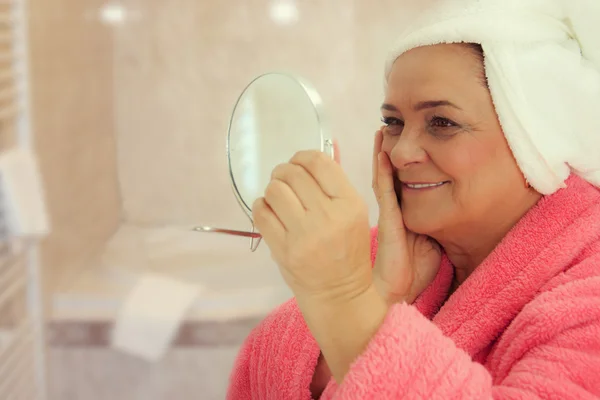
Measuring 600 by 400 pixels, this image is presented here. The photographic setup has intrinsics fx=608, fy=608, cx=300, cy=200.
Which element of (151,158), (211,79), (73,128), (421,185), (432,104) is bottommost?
(151,158)

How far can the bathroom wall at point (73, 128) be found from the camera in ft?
4.58

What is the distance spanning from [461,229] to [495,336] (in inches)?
6.2

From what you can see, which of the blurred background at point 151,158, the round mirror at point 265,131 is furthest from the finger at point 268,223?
the blurred background at point 151,158

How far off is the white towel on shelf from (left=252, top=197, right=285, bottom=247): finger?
360mm

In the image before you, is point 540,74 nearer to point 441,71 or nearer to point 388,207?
point 441,71

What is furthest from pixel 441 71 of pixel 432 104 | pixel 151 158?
pixel 151 158

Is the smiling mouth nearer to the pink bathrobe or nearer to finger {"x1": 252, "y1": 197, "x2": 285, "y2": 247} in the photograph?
the pink bathrobe

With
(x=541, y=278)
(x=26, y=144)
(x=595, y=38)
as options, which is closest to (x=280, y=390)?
(x=541, y=278)

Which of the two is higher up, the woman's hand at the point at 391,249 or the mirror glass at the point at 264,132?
the mirror glass at the point at 264,132

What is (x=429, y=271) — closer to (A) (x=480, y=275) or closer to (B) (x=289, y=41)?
(A) (x=480, y=275)

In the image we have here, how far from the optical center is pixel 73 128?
158 cm

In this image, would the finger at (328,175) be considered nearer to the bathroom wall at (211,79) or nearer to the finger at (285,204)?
the finger at (285,204)

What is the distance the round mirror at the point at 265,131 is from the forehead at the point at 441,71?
7.7 inches

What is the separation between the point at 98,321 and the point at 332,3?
3.56ft
